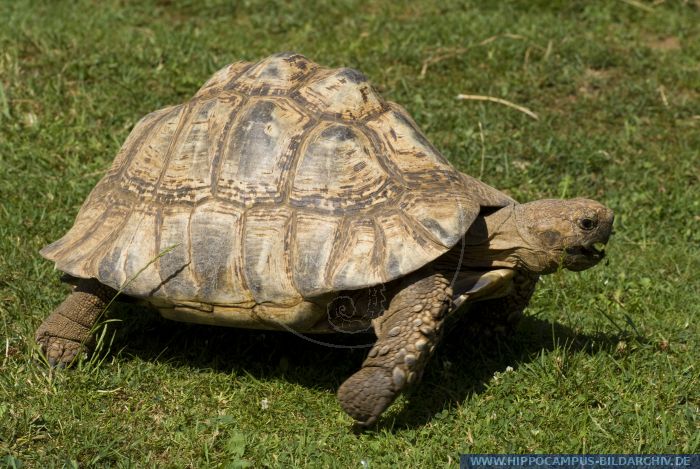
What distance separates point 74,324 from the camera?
453 cm

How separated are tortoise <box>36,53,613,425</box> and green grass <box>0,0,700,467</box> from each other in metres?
0.35

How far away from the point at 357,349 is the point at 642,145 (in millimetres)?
3415

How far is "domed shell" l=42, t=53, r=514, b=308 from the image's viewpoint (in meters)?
4.12

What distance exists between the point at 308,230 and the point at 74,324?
133 cm

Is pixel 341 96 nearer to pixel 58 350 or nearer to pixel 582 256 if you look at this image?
pixel 582 256

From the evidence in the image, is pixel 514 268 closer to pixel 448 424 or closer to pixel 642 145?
pixel 448 424

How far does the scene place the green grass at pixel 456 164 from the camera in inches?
161

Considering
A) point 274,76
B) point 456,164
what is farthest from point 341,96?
point 456,164

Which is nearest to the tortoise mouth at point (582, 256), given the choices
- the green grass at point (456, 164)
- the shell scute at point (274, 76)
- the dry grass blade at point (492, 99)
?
the green grass at point (456, 164)

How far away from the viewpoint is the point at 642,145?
707cm

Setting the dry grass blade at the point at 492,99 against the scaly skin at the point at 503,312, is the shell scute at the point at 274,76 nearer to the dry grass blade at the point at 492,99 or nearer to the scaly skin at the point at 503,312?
the scaly skin at the point at 503,312

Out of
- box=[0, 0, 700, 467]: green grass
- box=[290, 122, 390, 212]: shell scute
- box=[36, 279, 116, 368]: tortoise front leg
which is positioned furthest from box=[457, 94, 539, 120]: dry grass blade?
box=[36, 279, 116, 368]: tortoise front leg

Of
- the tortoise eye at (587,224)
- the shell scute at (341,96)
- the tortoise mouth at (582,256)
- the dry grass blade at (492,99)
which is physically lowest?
the dry grass blade at (492,99)

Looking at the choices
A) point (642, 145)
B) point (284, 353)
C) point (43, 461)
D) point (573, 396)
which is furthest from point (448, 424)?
point (642, 145)
